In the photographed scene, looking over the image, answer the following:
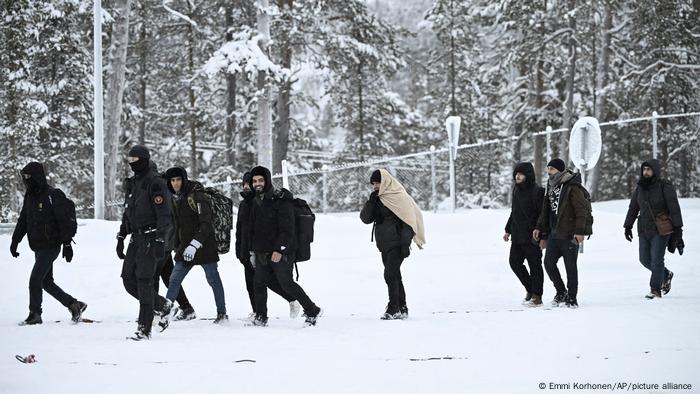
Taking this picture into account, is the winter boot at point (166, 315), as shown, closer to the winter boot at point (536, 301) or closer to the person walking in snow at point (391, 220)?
the person walking in snow at point (391, 220)


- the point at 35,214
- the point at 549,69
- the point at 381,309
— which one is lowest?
the point at 381,309

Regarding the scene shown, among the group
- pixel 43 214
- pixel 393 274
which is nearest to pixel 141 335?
pixel 43 214

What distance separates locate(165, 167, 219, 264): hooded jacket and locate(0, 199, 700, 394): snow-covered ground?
87cm

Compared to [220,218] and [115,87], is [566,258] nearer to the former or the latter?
[220,218]

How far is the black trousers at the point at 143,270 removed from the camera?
806 centimetres

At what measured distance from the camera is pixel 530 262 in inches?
425

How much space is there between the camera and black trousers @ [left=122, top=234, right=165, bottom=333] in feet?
26.5

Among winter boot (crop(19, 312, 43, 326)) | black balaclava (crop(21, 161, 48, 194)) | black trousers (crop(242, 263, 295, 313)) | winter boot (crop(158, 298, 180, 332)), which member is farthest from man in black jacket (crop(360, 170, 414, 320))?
winter boot (crop(19, 312, 43, 326))

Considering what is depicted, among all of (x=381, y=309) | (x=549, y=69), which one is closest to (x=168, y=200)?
(x=381, y=309)

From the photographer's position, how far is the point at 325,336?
335 inches

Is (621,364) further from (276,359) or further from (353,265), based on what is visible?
(353,265)

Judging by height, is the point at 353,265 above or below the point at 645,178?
below

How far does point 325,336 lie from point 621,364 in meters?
3.09

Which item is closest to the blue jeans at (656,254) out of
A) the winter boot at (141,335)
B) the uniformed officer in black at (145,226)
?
the uniformed officer in black at (145,226)
